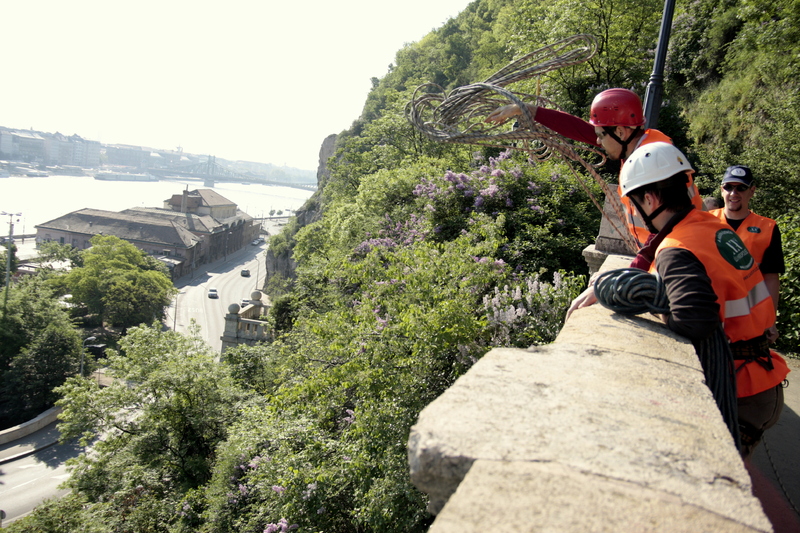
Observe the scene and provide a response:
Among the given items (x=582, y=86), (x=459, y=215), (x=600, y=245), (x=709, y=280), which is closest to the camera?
(x=709, y=280)

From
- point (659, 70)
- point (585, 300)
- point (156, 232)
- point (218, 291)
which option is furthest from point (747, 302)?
point (156, 232)

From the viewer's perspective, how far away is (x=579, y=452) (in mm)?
1323

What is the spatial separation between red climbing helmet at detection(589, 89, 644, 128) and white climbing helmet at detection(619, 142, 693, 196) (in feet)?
3.14

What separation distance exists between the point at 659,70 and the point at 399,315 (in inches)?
150

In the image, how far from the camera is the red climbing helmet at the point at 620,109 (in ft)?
11.2

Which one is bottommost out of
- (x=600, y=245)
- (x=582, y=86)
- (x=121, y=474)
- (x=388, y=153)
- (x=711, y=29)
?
(x=121, y=474)

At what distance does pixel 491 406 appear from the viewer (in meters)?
1.56

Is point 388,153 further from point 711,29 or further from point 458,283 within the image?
point 458,283

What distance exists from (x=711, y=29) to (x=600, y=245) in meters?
15.3

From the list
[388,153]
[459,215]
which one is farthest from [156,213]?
[459,215]

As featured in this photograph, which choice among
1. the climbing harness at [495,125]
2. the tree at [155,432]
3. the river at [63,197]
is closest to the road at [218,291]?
the tree at [155,432]

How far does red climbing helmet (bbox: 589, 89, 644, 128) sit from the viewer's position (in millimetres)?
3402

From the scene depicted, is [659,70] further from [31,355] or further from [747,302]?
[31,355]

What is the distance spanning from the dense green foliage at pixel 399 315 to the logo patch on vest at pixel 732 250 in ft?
7.76
